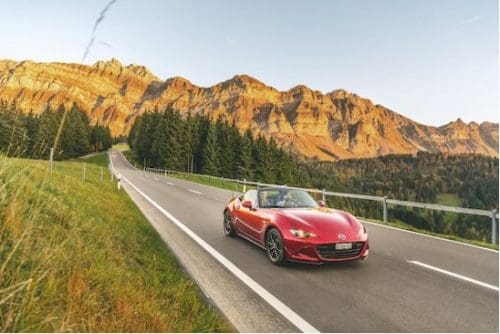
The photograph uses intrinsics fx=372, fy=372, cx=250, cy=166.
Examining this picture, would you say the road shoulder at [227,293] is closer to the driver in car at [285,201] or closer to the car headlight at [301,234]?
the car headlight at [301,234]

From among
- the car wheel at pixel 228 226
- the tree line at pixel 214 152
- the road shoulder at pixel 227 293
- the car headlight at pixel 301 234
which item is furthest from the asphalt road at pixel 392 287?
the tree line at pixel 214 152

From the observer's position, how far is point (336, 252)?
656cm

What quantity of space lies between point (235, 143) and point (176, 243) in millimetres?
65353

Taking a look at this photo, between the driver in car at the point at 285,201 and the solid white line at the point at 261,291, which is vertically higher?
the driver in car at the point at 285,201

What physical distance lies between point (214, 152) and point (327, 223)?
62.3m

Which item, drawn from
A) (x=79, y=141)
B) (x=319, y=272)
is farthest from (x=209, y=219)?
(x=79, y=141)

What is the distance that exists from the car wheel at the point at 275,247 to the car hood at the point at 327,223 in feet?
1.33

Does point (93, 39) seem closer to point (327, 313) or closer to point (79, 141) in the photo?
point (327, 313)

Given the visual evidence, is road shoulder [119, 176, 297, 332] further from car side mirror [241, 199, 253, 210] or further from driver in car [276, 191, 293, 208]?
driver in car [276, 191, 293, 208]

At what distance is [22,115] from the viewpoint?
4301 millimetres

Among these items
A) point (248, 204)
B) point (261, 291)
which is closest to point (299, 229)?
point (261, 291)

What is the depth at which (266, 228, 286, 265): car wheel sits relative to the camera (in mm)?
6891

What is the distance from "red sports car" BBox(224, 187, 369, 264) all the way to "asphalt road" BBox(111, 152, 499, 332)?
29cm

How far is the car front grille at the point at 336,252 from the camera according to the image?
256 inches
